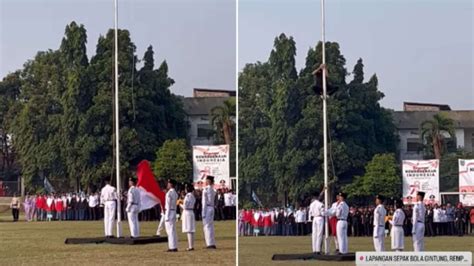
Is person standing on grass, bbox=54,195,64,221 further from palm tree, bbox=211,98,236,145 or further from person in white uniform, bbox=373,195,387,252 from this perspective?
person in white uniform, bbox=373,195,387,252

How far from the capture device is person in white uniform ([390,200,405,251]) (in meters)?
11.7

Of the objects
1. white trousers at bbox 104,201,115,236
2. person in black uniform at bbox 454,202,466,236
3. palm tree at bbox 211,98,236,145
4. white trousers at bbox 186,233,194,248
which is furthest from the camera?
white trousers at bbox 104,201,115,236

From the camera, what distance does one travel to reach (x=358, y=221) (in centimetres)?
1196

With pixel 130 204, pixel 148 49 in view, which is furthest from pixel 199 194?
pixel 148 49

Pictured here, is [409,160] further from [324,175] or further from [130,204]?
[130,204]

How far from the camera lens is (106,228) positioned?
15.8 meters

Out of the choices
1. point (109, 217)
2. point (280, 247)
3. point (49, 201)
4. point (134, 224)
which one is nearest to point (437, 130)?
point (280, 247)

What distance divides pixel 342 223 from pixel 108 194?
457cm

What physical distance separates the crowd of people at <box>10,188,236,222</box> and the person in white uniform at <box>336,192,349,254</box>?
2.21 meters

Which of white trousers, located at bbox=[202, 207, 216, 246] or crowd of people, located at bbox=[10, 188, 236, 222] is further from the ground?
crowd of people, located at bbox=[10, 188, 236, 222]

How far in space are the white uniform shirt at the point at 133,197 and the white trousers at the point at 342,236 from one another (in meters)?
3.81

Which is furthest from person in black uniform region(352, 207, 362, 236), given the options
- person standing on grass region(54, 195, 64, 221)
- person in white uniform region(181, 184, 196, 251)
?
person standing on grass region(54, 195, 64, 221)

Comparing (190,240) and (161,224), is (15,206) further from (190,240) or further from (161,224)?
(190,240)

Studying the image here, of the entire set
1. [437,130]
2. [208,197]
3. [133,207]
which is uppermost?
[437,130]
